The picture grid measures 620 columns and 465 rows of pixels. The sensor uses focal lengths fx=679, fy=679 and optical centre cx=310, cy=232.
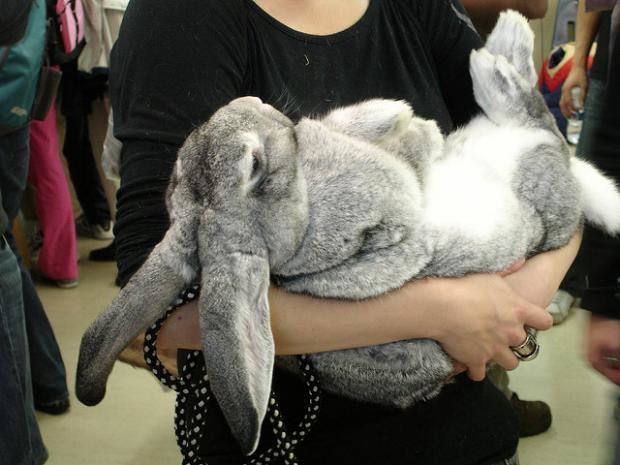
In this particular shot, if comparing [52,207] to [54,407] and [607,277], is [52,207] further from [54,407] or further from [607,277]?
[607,277]

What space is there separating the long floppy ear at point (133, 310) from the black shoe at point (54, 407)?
180 centimetres

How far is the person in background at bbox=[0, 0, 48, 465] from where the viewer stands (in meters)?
1.54

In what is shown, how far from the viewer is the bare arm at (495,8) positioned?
1.84 meters

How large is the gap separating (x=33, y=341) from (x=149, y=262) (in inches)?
69.6

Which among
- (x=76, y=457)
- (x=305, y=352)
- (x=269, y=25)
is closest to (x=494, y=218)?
(x=305, y=352)

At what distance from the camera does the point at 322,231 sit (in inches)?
36.8

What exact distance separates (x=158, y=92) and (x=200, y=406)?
0.46 m

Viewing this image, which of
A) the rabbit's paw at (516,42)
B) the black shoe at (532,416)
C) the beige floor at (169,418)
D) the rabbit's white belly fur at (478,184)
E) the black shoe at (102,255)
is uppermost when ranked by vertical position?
the rabbit's paw at (516,42)

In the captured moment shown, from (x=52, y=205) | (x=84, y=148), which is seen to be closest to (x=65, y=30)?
(x=52, y=205)

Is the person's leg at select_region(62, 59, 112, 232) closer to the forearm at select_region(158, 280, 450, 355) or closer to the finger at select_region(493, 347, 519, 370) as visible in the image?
the forearm at select_region(158, 280, 450, 355)

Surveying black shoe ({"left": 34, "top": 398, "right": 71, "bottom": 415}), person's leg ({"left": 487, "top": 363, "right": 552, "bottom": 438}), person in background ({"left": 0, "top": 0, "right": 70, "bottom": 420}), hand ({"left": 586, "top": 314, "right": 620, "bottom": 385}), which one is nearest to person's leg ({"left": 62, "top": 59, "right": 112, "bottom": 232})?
person in background ({"left": 0, "top": 0, "right": 70, "bottom": 420})

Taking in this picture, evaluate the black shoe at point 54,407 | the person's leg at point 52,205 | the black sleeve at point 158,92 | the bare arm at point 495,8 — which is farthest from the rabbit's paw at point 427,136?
the person's leg at point 52,205

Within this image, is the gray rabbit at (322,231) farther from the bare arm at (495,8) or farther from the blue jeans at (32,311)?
the blue jeans at (32,311)

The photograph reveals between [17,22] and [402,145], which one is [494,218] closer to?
[402,145]
